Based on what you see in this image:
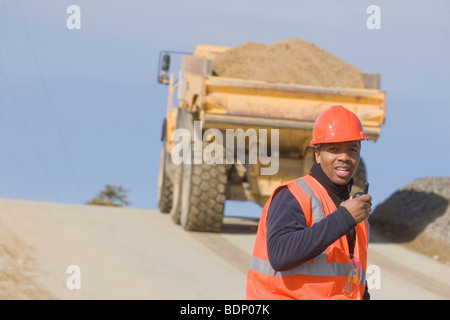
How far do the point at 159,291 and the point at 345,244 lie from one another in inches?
230

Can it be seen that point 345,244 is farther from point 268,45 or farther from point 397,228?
point 397,228

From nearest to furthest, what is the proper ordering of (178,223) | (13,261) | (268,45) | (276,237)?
(276,237) → (13,261) → (268,45) → (178,223)

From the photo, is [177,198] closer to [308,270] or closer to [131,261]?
[131,261]

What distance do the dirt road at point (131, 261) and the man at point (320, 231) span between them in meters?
5.46

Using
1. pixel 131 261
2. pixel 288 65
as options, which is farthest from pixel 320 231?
pixel 288 65

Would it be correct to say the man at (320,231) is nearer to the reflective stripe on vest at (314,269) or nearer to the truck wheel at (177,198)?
the reflective stripe on vest at (314,269)

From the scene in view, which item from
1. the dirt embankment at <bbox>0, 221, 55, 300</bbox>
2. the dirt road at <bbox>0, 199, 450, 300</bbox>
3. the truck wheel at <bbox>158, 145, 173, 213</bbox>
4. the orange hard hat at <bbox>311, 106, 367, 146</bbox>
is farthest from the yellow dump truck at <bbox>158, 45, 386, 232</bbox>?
the orange hard hat at <bbox>311, 106, 367, 146</bbox>

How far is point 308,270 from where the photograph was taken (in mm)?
2820

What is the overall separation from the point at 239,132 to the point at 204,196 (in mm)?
1430

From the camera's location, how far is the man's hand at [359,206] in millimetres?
2707

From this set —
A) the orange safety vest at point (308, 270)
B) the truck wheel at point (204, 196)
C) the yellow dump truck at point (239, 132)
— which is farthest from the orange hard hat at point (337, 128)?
the truck wheel at point (204, 196)

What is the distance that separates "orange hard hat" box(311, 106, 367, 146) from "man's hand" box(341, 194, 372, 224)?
31 centimetres
